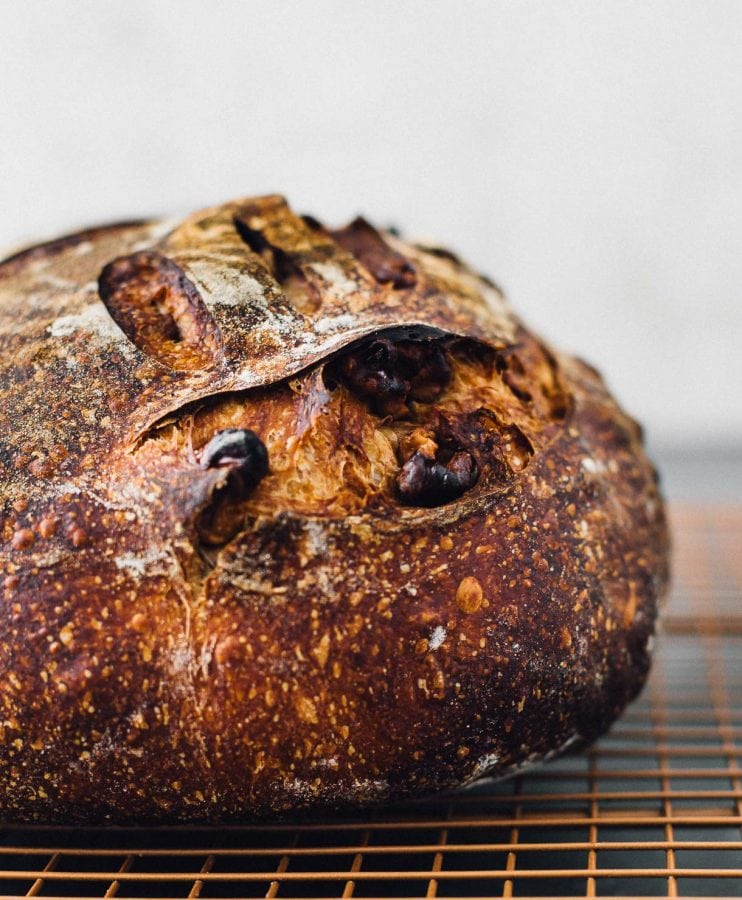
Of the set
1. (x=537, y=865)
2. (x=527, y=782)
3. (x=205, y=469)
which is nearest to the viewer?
(x=205, y=469)

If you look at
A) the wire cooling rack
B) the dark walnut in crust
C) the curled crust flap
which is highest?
the curled crust flap

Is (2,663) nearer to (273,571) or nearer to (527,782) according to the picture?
(273,571)

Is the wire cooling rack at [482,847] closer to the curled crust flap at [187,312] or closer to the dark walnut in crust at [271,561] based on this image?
the dark walnut in crust at [271,561]

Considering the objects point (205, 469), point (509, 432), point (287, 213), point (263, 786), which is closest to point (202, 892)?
point (263, 786)

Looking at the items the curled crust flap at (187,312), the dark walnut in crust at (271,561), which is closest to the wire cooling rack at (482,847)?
the dark walnut in crust at (271,561)

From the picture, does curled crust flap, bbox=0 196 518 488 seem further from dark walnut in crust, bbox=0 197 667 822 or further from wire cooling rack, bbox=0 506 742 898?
wire cooling rack, bbox=0 506 742 898

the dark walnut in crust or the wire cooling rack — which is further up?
the dark walnut in crust

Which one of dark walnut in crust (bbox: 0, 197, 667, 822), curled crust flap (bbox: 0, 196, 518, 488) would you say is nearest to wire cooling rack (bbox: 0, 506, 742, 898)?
dark walnut in crust (bbox: 0, 197, 667, 822)

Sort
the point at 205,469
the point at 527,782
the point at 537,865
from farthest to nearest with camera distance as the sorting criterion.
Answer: the point at 527,782
the point at 537,865
the point at 205,469
